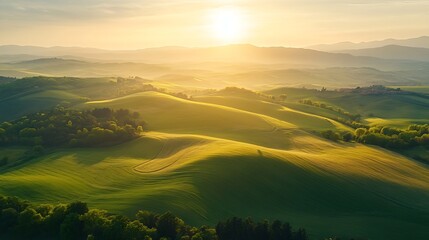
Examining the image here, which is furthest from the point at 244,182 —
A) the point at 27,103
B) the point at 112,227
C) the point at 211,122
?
the point at 27,103

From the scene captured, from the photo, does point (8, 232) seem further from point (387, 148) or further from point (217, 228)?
point (387, 148)

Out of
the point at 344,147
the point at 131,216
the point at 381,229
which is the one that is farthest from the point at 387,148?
the point at 131,216

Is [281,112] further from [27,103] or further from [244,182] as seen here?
[27,103]

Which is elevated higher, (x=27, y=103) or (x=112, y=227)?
(x=112, y=227)

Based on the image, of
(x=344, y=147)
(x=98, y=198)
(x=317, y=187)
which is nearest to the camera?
(x=98, y=198)

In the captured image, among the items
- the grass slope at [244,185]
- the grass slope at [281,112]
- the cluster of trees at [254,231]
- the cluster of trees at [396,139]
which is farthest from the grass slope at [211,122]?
the cluster of trees at [254,231]

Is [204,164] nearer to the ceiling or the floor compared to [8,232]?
nearer to the ceiling
